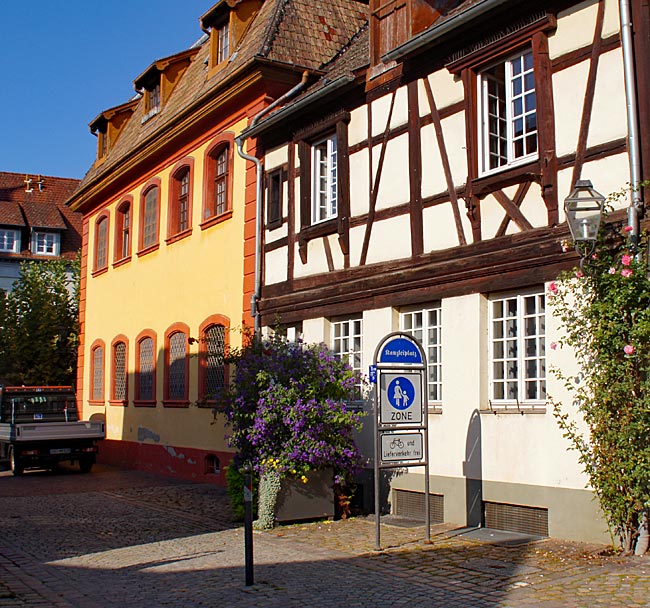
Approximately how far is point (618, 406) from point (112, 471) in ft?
48.5

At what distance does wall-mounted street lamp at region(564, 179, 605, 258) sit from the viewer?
9.08m

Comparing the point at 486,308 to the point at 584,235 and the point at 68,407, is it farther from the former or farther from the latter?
the point at 68,407

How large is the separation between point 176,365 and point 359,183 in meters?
7.71

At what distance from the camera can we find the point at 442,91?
1188 cm

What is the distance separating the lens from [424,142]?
1212 cm

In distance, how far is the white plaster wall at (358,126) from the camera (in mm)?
13383

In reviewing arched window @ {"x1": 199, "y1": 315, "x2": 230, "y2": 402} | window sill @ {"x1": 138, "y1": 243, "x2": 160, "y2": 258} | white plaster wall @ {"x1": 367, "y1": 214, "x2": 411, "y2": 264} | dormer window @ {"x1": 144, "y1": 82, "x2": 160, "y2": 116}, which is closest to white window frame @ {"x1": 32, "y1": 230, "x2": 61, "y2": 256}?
dormer window @ {"x1": 144, "y1": 82, "x2": 160, "y2": 116}

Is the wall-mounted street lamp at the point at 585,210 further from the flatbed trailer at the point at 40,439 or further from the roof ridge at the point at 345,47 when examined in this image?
the flatbed trailer at the point at 40,439

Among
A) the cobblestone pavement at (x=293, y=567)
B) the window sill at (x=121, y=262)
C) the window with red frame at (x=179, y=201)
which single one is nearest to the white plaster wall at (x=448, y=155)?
the cobblestone pavement at (x=293, y=567)

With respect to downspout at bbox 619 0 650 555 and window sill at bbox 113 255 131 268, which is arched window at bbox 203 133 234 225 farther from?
downspout at bbox 619 0 650 555

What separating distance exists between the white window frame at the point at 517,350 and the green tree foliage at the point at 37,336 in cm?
2043

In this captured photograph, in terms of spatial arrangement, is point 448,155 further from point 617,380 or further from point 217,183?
point 217,183

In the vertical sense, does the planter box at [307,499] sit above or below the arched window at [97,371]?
below

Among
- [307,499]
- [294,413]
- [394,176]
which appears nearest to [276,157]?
[394,176]
